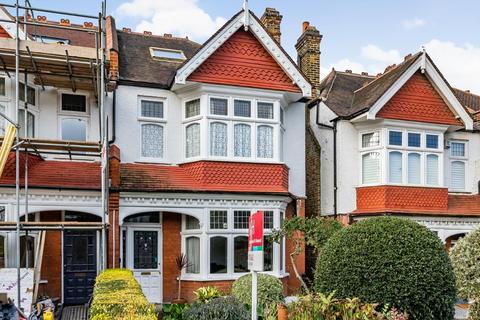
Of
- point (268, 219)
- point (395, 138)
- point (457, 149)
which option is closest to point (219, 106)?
point (268, 219)

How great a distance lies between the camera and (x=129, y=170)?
1470cm

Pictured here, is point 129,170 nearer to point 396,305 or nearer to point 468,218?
point 396,305

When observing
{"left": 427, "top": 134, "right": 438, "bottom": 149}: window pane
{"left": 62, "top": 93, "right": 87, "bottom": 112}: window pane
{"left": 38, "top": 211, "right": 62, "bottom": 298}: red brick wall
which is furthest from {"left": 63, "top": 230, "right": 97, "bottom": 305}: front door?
{"left": 427, "top": 134, "right": 438, "bottom": 149}: window pane

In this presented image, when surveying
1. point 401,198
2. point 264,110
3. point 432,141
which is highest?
point 264,110

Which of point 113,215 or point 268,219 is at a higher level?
point 113,215

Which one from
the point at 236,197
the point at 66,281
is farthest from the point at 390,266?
the point at 66,281

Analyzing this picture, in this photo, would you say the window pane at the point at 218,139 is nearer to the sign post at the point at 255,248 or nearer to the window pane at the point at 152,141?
the window pane at the point at 152,141

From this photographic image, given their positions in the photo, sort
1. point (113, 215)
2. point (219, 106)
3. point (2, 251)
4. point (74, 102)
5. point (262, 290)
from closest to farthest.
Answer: point (262, 290) → point (2, 251) → point (113, 215) → point (74, 102) → point (219, 106)

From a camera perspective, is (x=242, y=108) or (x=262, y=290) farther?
(x=242, y=108)

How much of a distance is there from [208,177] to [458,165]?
1112 centimetres

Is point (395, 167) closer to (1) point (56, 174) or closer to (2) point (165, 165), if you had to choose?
(2) point (165, 165)

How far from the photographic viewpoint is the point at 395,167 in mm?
17641

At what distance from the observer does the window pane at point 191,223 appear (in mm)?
15172

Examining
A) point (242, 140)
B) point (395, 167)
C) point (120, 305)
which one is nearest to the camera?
point (120, 305)
